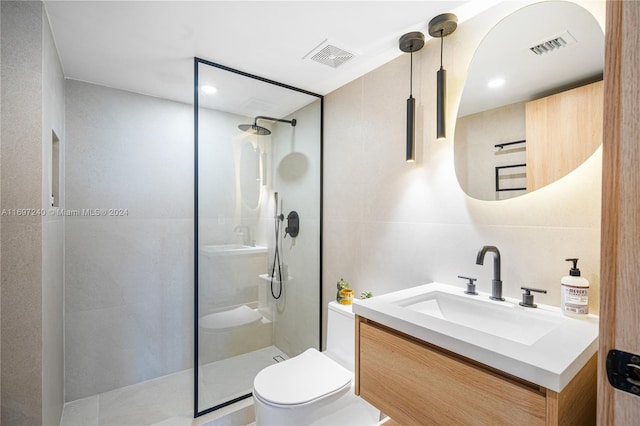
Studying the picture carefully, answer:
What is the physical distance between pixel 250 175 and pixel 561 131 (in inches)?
66.1

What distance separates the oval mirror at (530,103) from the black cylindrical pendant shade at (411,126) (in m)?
0.24

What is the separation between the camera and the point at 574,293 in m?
1.05

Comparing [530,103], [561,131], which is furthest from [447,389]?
[530,103]

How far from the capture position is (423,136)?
1.63 metres

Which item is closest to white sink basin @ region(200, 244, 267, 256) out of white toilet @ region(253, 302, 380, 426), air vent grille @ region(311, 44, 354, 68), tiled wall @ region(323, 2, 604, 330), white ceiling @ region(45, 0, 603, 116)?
tiled wall @ region(323, 2, 604, 330)

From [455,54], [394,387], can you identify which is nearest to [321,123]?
[455,54]

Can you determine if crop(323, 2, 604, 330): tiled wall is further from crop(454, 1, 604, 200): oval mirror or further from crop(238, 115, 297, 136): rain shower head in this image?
crop(238, 115, 297, 136): rain shower head

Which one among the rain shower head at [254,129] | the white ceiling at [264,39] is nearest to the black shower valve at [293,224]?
the rain shower head at [254,129]

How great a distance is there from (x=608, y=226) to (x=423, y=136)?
1.11 meters

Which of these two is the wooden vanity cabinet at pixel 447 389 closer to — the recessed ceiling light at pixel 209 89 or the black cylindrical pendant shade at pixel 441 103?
the black cylindrical pendant shade at pixel 441 103

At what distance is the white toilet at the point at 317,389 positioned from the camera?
1.38 m

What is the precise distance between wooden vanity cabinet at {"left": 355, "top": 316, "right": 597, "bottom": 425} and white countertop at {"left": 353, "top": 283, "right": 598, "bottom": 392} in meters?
0.04

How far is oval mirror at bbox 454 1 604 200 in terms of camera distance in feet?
3.62

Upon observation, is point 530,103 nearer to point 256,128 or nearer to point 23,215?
point 256,128
